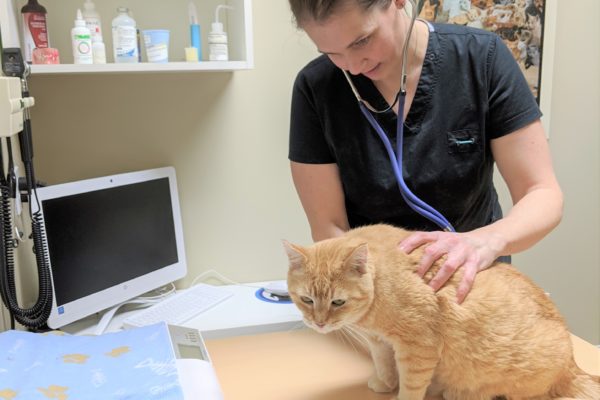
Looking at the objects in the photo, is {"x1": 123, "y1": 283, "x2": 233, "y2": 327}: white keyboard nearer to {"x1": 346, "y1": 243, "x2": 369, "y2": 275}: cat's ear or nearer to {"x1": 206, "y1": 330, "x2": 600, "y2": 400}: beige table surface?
{"x1": 206, "y1": 330, "x2": 600, "y2": 400}: beige table surface

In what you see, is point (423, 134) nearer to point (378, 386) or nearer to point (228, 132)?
point (378, 386)

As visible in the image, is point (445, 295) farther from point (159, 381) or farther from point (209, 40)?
point (209, 40)

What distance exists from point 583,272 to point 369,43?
169 centimetres

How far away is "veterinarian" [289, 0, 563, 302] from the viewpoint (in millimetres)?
1131

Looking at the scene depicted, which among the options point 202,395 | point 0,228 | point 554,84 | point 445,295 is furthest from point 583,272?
point 0,228

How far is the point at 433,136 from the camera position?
125 cm

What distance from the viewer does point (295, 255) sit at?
993mm

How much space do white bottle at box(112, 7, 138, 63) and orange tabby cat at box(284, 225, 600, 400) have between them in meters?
0.85

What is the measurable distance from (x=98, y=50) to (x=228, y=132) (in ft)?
A: 1.64

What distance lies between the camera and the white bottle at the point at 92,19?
1476 millimetres

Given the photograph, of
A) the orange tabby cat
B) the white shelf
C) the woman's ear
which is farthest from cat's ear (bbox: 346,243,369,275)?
the white shelf

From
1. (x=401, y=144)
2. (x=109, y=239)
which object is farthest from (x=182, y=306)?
(x=401, y=144)

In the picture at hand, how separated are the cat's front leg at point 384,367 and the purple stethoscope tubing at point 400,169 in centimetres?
30

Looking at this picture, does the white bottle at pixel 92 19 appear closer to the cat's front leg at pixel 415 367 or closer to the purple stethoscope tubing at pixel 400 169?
the purple stethoscope tubing at pixel 400 169
